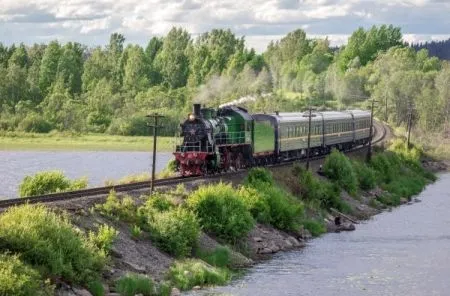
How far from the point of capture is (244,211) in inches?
1893

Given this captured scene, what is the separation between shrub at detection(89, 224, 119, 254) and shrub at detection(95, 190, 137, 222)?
3238mm

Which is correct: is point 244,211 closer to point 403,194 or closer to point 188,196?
point 188,196

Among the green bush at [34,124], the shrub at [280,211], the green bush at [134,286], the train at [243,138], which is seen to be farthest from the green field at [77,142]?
the green bush at [134,286]

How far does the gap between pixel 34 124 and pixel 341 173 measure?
8843cm

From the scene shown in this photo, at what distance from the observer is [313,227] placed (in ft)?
186

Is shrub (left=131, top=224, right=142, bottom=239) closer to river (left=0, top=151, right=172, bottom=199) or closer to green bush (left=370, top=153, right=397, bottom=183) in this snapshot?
river (left=0, top=151, right=172, bottom=199)

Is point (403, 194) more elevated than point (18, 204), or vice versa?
point (18, 204)

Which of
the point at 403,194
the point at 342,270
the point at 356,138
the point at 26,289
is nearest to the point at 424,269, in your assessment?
the point at 342,270

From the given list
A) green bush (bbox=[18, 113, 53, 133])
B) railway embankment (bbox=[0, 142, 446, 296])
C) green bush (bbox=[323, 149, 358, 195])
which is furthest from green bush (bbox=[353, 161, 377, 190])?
green bush (bbox=[18, 113, 53, 133])

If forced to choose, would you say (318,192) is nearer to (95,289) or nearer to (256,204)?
(256,204)

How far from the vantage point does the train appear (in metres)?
55.0

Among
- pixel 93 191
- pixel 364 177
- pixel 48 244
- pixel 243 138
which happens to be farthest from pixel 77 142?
pixel 48 244

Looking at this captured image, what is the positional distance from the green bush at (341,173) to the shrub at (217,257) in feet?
102

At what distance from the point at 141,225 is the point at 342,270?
31.9 ft
